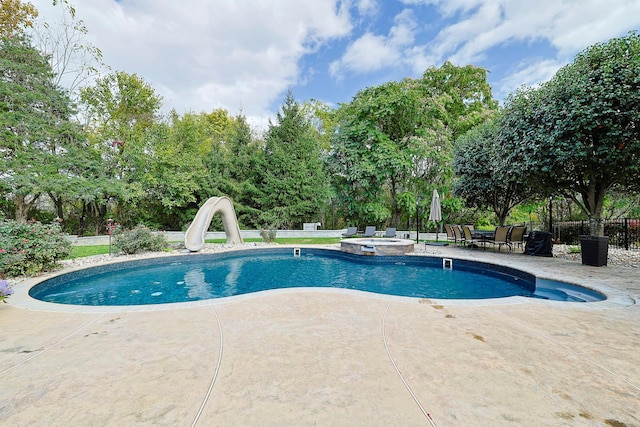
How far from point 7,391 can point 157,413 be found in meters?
1.40

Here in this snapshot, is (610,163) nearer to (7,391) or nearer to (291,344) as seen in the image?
(291,344)

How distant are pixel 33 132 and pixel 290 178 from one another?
39.4 feet

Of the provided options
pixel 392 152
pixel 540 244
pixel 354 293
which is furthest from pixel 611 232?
pixel 354 293

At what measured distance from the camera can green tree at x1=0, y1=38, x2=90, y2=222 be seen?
38.5 ft

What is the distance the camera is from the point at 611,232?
1272 cm

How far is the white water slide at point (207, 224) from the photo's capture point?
36.5 ft

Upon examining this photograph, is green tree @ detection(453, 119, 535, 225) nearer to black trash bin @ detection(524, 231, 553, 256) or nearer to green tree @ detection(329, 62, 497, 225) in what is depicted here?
black trash bin @ detection(524, 231, 553, 256)

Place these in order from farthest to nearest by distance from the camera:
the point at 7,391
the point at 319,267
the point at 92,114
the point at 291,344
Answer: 1. the point at 92,114
2. the point at 319,267
3. the point at 291,344
4. the point at 7,391

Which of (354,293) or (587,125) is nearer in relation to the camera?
(354,293)

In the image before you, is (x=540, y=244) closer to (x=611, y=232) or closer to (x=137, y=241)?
(x=611, y=232)

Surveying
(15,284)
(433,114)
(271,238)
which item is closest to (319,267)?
(271,238)

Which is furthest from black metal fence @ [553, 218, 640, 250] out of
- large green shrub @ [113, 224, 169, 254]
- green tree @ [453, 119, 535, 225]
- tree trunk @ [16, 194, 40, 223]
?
tree trunk @ [16, 194, 40, 223]

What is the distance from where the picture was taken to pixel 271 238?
1432 cm

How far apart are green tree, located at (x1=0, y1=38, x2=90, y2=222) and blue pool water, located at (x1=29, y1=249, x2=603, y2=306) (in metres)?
7.39
